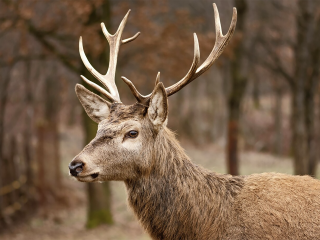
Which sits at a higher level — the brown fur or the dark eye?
the dark eye

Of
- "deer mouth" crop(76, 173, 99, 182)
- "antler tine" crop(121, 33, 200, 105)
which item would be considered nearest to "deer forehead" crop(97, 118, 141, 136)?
"antler tine" crop(121, 33, 200, 105)

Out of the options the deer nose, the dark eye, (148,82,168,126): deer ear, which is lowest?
the deer nose

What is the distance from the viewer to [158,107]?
4.22 metres

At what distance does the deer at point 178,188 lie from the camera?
3979mm

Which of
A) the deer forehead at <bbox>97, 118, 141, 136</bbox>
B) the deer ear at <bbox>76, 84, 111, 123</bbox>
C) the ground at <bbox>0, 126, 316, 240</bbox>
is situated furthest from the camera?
the ground at <bbox>0, 126, 316, 240</bbox>

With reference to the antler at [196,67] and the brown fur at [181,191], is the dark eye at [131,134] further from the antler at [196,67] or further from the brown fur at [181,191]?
the antler at [196,67]

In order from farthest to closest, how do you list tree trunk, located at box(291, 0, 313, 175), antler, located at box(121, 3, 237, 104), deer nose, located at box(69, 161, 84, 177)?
tree trunk, located at box(291, 0, 313, 175)
antler, located at box(121, 3, 237, 104)
deer nose, located at box(69, 161, 84, 177)

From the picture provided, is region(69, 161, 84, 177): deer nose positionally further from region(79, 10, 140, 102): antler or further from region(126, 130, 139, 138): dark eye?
region(79, 10, 140, 102): antler

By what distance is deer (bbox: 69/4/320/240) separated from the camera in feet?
13.1

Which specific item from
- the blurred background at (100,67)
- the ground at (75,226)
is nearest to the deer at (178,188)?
the ground at (75,226)

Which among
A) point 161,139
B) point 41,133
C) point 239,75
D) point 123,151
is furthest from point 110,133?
point 41,133

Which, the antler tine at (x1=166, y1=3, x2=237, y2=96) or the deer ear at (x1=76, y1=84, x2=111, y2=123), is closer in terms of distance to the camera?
the antler tine at (x1=166, y1=3, x2=237, y2=96)

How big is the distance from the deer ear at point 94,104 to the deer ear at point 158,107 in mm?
682

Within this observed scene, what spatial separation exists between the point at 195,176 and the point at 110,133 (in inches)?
40.1
